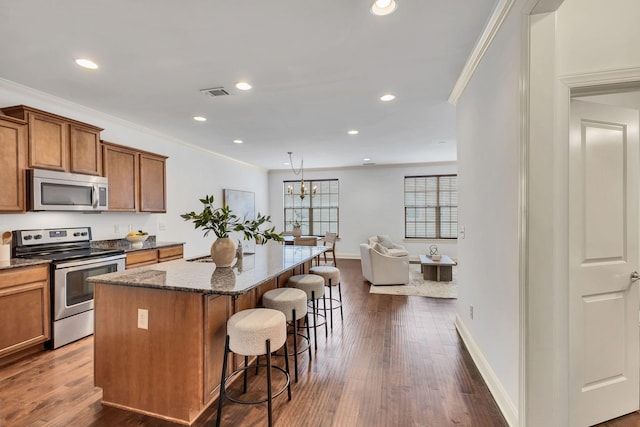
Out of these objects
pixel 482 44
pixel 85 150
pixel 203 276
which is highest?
pixel 482 44

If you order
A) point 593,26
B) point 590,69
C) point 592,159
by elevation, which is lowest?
point 592,159

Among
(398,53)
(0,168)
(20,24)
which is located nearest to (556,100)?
(398,53)

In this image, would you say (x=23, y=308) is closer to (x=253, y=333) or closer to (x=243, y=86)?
(x=253, y=333)

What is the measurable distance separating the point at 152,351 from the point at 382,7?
267 centimetres

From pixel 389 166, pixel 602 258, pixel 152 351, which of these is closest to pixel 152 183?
pixel 152 351

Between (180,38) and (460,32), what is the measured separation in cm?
207

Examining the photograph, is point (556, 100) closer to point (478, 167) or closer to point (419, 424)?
point (478, 167)

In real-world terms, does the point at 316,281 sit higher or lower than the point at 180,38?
lower

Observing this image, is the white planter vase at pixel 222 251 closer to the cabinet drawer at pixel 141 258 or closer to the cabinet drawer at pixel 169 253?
the cabinet drawer at pixel 141 258

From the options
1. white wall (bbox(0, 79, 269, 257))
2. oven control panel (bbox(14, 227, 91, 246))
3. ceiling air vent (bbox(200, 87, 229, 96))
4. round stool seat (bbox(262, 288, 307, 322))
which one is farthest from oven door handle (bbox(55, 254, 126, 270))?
ceiling air vent (bbox(200, 87, 229, 96))

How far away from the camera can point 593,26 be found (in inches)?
66.2

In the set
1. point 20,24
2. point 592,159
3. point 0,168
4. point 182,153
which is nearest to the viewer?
point 592,159

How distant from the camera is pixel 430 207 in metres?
8.20

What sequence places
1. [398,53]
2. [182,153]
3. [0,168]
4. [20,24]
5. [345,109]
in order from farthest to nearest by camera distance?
[182,153], [345,109], [0,168], [398,53], [20,24]
